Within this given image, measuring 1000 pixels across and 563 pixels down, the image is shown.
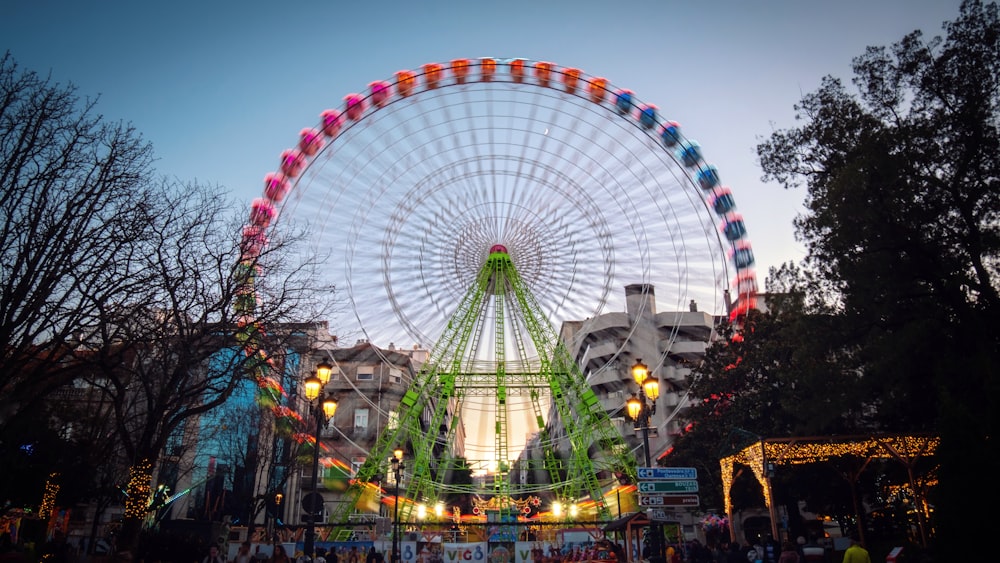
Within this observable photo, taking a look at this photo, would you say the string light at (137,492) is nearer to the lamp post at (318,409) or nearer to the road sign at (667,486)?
the lamp post at (318,409)

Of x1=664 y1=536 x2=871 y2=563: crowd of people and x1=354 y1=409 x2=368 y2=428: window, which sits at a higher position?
x1=354 y1=409 x2=368 y2=428: window

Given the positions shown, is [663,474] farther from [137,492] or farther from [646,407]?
[137,492]

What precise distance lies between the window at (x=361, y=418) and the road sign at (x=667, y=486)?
51029 millimetres

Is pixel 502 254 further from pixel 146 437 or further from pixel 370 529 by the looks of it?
pixel 146 437

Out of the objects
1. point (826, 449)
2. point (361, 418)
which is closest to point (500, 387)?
point (826, 449)

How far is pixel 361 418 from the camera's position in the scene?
61.6 meters

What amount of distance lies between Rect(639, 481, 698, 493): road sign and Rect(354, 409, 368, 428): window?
51.0 m

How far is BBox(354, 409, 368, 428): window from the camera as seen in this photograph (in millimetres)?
60941

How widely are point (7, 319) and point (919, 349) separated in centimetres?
2031

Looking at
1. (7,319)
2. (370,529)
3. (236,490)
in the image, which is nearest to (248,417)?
(236,490)

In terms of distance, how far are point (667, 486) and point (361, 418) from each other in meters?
52.1

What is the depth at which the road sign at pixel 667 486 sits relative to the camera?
41.8 feet

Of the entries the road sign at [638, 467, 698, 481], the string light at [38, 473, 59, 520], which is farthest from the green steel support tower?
the road sign at [638, 467, 698, 481]

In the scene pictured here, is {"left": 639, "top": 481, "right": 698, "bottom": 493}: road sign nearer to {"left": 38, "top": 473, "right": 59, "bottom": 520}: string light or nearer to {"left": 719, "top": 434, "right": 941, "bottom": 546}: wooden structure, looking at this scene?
{"left": 719, "top": 434, "right": 941, "bottom": 546}: wooden structure
